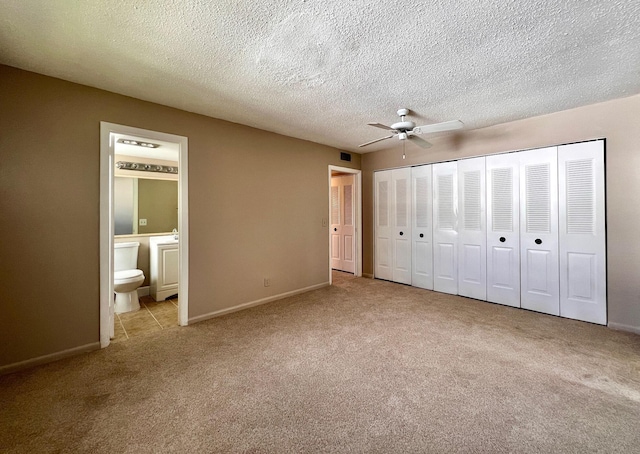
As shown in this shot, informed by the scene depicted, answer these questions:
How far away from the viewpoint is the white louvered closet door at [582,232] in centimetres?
303

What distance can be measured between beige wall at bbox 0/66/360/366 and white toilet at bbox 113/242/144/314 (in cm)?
100

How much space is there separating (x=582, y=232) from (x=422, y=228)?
1.98 m

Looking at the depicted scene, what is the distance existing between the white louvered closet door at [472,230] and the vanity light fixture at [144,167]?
4937 millimetres

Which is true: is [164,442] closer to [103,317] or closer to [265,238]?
[103,317]

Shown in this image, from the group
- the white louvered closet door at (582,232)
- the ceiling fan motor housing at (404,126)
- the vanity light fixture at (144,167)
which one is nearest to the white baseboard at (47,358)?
the vanity light fixture at (144,167)

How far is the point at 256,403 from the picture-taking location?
1.78 metres

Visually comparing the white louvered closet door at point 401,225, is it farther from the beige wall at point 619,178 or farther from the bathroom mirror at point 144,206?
the bathroom mirror at point 144,206

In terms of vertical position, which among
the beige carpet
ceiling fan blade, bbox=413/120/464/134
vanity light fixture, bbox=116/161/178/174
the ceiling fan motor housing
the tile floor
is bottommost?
the beige carpet

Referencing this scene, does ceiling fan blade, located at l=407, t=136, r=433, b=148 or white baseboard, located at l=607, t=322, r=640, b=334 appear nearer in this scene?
white baseboard, located at l=607, t=322, r=640, b=334

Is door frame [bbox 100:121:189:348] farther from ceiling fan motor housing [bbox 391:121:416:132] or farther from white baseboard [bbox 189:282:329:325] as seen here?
ceiling fan motor housing [bbox 391:121:416:132]

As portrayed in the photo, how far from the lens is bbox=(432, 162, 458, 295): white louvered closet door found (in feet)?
13.8

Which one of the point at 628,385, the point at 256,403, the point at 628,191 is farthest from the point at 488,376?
the point at 628,191

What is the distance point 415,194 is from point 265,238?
2745 millimetres

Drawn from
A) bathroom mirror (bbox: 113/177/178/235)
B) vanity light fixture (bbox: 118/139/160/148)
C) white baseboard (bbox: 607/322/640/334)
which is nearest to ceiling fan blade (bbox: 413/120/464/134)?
white baseboard (bbox: 607/322/640/334)
